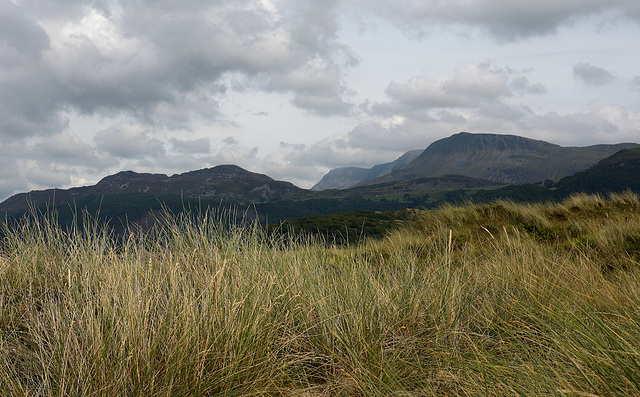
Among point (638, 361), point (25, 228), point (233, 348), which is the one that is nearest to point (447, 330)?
point (638, 361)

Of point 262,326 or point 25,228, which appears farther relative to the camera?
point 25,228

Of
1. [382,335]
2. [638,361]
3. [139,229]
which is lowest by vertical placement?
[382,335]

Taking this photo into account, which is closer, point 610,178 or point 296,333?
point 296,333

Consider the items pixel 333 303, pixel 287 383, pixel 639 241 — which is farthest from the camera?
pixel 639 241

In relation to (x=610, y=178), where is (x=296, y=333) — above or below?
above

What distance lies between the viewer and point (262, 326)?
290cm

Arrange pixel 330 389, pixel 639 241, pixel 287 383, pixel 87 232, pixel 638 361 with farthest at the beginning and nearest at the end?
pixel 639 241 < pixel 87 232 < pixel 287 383 < pixel 330 389 < pixel 638 361

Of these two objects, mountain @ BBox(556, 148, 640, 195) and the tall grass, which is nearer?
the tall grass

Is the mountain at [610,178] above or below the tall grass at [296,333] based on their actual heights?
below

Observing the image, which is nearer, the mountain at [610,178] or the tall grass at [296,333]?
the tall grass at [296,333]

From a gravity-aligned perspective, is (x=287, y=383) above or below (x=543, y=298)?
below

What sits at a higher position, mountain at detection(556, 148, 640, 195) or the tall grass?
the tall grass

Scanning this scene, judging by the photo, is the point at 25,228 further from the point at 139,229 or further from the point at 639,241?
the point at 639,241

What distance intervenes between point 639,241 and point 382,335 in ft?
21.0
